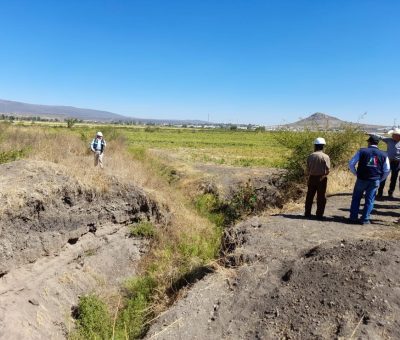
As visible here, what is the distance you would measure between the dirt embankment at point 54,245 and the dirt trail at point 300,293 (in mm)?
3143

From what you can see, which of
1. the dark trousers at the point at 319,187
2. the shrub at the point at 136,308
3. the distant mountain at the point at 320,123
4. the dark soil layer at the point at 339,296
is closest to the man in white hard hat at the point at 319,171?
the dark trousers at the point at 319,187

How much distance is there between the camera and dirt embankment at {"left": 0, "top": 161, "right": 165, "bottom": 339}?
862cm

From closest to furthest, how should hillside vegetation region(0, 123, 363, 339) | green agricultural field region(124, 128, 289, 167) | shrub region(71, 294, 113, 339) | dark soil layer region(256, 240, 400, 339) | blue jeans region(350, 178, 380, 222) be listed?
dark soil layer region(256, 240, 400, 339)
shrub region(71, 294, 113, 339)
hillside vegetation region(0, 123, 363, 339)
blue jeans region(350, 178, 380, 222)
green agricultural field region(124, 128, 289, 167)

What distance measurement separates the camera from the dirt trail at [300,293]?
18.0 ft

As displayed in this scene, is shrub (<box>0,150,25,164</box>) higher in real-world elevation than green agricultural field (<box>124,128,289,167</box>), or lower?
higher

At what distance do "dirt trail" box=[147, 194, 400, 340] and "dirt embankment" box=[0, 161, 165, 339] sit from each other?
3143 mm

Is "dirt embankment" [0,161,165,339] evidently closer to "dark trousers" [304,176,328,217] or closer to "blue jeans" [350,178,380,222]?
"dark trousers" [304,176,328,217]

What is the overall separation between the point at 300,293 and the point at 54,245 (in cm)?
648

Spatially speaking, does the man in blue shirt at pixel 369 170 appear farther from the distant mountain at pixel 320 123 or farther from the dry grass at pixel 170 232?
the distant mountain at pixel 320 123

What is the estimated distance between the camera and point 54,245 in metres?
10.3

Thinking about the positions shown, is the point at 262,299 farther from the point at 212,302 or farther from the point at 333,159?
the point at 333,159

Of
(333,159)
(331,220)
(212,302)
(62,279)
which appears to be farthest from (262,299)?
(333,159)

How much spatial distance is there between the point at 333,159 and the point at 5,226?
12.6 metres

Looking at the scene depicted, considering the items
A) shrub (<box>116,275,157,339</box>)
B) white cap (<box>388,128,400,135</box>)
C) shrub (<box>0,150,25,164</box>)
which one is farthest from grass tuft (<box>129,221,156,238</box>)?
white cap (<box>388,128,400,135</box>)
